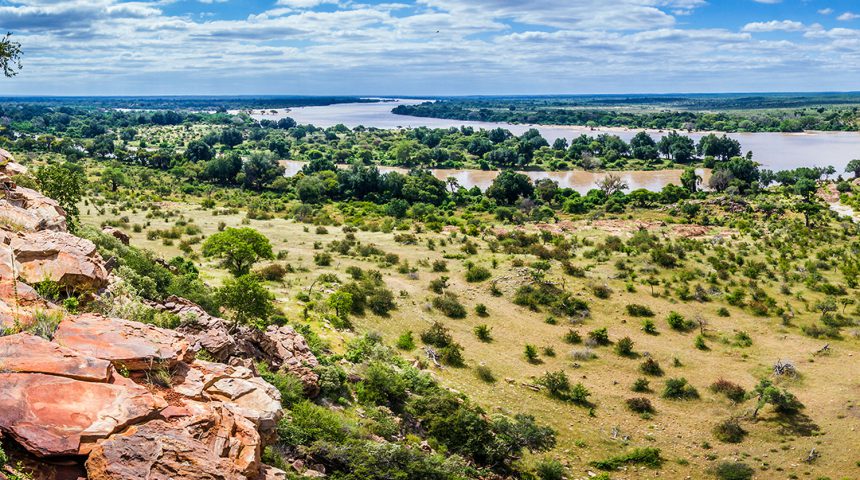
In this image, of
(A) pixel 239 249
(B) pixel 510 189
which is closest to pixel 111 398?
(A) pixel 239 249

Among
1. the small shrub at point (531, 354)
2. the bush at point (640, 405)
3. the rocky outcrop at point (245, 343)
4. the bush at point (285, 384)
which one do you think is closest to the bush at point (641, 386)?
the bush at point (640, 405)

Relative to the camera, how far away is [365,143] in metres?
135

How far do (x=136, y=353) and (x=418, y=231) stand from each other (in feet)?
138

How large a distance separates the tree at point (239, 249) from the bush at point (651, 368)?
67.4 ft

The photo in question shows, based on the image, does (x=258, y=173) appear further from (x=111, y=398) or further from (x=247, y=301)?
(x=111, y=398)

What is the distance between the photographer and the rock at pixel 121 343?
10.0 meters

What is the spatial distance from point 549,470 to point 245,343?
10.4 metres

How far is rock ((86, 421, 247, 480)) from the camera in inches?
318

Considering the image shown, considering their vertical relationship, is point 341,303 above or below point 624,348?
above

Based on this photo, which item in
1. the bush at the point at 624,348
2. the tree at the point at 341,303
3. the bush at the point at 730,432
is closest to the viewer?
the bush at the point at 730,432

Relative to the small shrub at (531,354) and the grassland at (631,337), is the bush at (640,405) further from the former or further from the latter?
the small shrub at (531,354)

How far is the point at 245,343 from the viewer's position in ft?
59.7

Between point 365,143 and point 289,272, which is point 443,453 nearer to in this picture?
point 289,272

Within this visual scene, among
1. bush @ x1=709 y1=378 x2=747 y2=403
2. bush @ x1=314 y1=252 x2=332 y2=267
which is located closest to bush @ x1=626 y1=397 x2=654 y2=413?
bush @ x1=709 y1=378 x2=747 y2=403
